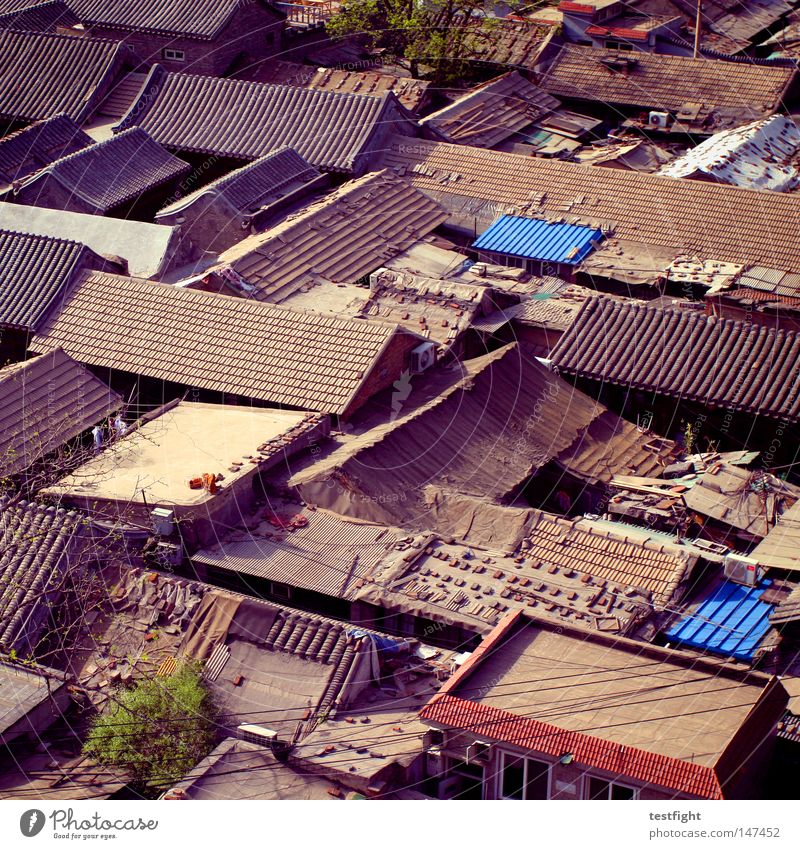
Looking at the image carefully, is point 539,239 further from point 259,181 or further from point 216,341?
point 216,341

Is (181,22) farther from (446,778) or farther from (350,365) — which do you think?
(446,778)

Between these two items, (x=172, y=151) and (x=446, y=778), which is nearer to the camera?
(x=446, y=778)

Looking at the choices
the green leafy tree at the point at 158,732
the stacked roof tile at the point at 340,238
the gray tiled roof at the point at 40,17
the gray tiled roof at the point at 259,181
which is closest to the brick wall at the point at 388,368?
the stacked roof tile at the point at 340,238

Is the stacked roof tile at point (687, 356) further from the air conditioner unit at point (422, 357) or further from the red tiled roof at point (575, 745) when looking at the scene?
the red tiled roof at point (575, 745)

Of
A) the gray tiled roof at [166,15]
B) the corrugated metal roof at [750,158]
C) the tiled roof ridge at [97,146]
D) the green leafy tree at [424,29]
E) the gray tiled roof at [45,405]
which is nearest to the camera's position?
the gray tiled roof at [45,405]
